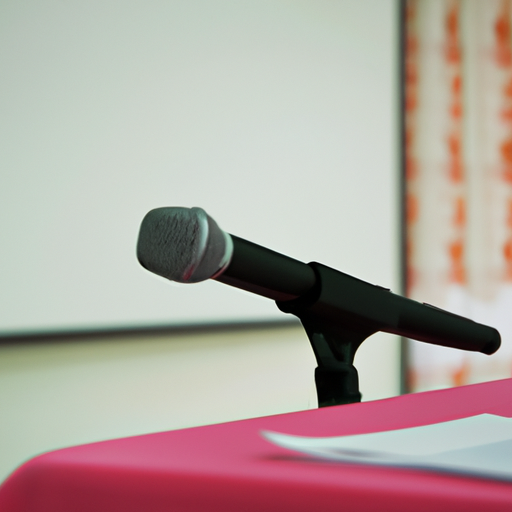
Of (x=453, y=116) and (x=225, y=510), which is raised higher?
(x=453, y=116)

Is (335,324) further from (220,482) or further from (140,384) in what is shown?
(140,384)

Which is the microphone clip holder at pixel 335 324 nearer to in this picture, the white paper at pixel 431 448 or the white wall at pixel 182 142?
the white paper at pixel 431 448

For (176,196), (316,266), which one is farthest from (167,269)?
(176,196)

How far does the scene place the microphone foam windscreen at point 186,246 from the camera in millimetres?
301

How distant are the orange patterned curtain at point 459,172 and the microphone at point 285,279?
1499 mm

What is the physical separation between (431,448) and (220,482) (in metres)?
0.10

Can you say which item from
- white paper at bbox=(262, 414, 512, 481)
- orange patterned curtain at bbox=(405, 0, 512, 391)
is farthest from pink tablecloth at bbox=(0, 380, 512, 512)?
orange patterned curtain at bbox=(405, 0, 512, 391)

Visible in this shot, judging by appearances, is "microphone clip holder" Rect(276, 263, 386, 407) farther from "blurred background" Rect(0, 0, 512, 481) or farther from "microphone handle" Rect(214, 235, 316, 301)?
"blurred background" Rect(0, 0, 512, 481)

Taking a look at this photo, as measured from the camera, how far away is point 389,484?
0.22m

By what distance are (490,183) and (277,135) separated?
87 cm

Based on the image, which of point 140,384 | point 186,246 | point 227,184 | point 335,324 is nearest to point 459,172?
point 227,184

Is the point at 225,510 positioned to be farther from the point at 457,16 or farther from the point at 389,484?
the point at 457,16

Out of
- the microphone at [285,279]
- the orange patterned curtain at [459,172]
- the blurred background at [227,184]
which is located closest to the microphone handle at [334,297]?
the microphone at [285,279]

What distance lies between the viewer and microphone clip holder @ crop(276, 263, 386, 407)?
39 cm
